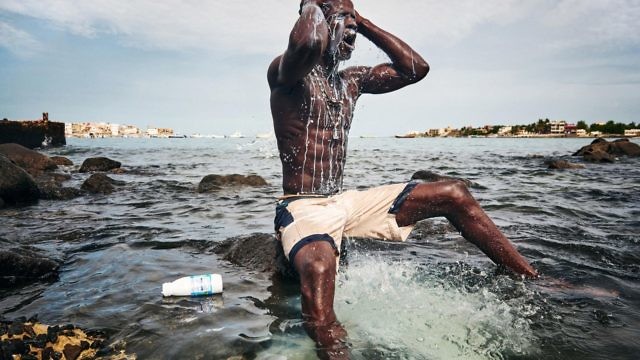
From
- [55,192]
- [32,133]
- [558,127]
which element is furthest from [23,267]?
[558,127]

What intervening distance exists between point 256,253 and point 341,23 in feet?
8.65

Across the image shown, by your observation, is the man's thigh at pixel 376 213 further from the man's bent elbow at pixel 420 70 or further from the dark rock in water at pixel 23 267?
the dark rock in water at pixel 23 267

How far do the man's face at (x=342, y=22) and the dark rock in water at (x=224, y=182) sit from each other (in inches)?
307

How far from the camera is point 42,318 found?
3.13 metres

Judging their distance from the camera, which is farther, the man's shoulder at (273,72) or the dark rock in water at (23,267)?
the dark rock in water at (23,267)

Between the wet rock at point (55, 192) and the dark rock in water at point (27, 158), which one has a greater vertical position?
the dark rock in water at point (27, 158)

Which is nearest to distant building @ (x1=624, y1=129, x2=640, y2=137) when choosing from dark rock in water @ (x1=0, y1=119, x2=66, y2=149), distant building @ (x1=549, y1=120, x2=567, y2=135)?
distant building @ (x1=549, y1=120, x2=567, y2=135)

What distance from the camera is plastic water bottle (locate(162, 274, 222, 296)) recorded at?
3652 mm

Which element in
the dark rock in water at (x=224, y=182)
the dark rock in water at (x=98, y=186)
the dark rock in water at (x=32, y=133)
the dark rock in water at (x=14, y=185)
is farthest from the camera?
the dark rock in water at (x=32, y=133)

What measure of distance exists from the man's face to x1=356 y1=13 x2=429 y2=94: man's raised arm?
1.64 ft

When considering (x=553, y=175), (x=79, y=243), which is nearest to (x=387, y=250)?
(x=79, y=243)

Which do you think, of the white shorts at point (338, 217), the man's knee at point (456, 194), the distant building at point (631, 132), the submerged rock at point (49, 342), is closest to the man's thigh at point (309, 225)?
the white shorts at point (338, 217)

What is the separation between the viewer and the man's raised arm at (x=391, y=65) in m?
4.39

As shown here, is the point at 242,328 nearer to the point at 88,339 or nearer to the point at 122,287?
the point at 88,339
